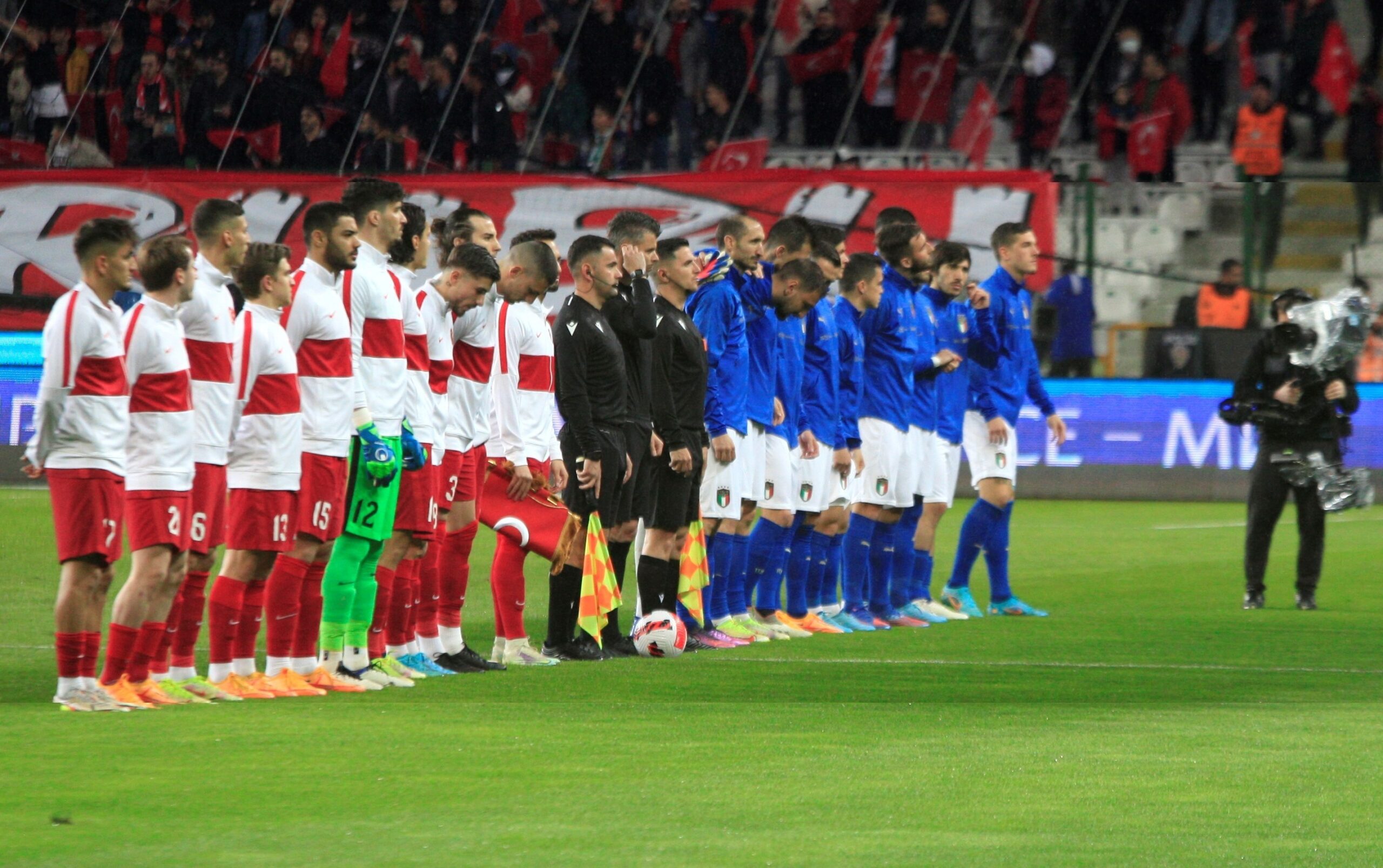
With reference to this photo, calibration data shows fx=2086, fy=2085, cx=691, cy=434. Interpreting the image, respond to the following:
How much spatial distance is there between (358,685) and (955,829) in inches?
144

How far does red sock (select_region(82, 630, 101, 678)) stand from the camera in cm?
780

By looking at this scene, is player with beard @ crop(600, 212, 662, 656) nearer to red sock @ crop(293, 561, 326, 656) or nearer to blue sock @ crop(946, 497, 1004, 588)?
red sock @ crop(293, 561, 326, 656)

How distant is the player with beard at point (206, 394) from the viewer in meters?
8.16

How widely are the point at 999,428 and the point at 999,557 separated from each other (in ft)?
2.54

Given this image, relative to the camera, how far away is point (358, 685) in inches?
343

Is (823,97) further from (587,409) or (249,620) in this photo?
(249,620)

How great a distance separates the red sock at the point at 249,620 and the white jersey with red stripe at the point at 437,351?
1.20 meters

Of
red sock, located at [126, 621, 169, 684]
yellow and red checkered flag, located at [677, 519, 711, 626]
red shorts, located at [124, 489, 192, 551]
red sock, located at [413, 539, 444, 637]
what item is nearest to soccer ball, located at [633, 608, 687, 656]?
yellow and red checkered flag, located at [677, 519, 711, 626]

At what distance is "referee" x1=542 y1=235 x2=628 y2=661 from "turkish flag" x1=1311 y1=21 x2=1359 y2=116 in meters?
16.5

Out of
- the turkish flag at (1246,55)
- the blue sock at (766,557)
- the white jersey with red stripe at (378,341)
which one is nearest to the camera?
the white jersey with red stripe at (378,341)

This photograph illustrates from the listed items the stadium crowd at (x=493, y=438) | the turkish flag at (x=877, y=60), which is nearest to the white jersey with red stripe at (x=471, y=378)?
the stadium crowd at (x=493, y=438)

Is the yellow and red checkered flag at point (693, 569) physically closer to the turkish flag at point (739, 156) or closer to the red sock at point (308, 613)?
the red sock at point (308, 613)

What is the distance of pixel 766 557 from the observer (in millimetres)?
11484

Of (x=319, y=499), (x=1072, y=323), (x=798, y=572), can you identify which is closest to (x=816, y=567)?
(x=798, y=572)
